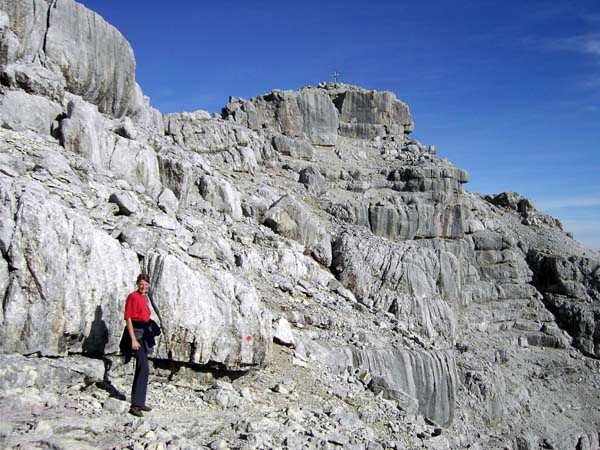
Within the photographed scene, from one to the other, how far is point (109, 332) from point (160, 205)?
5795 millimetres

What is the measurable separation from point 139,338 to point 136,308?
490 millimetres

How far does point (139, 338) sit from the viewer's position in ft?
26.2

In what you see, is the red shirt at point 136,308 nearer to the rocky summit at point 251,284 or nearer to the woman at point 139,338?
the woman at point 139,338

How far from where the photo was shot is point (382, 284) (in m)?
24.0

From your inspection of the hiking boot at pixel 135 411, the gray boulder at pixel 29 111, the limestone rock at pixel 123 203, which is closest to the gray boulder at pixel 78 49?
the gray boulder at pixel 29 111

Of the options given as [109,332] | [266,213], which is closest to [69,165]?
[109,332]

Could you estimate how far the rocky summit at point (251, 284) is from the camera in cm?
789

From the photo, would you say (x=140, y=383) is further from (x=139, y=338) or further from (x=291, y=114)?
(x=291, y=114)

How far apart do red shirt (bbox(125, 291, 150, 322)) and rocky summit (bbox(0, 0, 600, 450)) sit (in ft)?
2.91

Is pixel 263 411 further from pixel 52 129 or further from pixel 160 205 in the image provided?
pixel 52 129

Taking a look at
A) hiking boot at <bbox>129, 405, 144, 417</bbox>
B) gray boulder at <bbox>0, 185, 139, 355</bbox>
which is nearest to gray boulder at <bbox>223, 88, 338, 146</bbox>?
gray boulder at <bbox>0, 185, 139, 355</bbox>

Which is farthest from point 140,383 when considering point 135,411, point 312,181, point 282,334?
point 312,181

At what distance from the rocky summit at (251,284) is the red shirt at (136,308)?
0.89 meters

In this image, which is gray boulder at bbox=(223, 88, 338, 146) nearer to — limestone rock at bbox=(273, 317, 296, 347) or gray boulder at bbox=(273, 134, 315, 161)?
gray boulder at bbox=(273, 134, 315, 161)
